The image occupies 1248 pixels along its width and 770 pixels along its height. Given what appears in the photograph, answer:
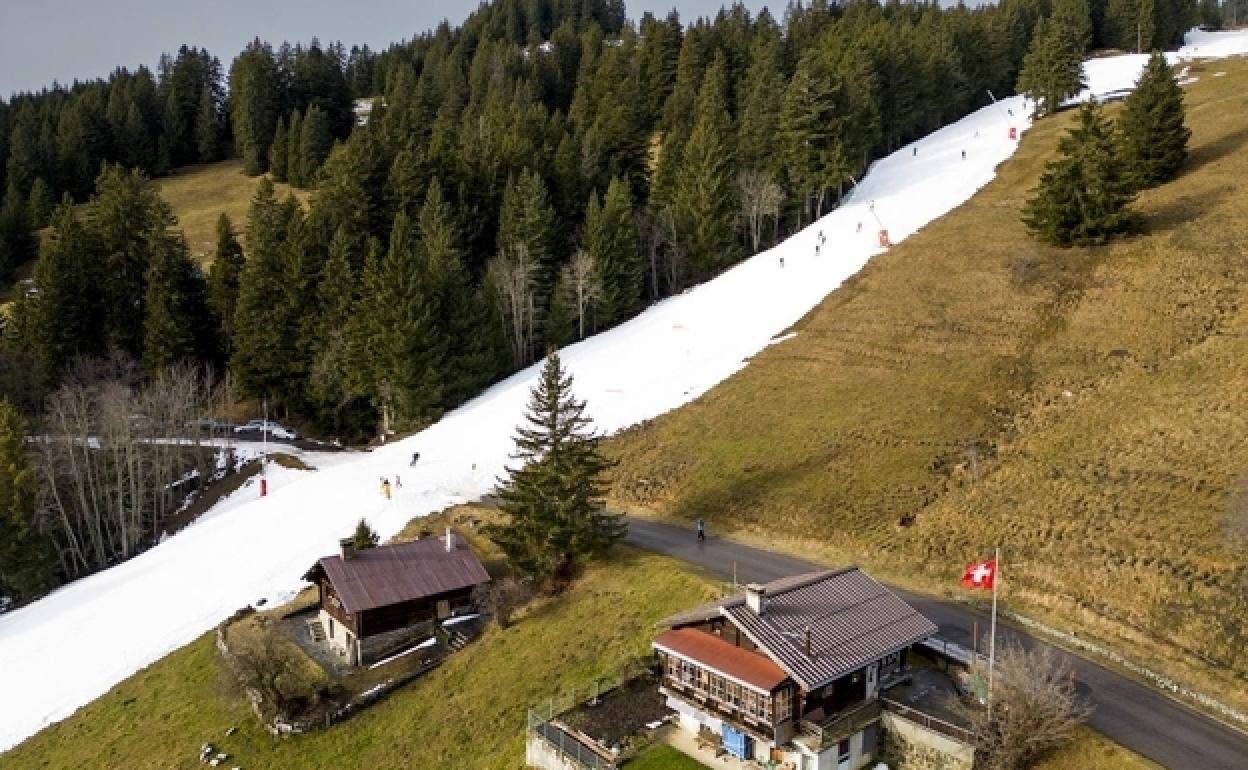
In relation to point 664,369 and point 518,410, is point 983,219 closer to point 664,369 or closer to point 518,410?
point 664,369

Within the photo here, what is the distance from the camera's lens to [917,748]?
22141mm

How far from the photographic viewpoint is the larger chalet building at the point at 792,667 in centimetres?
2181

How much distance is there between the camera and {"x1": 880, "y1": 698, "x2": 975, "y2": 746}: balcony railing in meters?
21.0

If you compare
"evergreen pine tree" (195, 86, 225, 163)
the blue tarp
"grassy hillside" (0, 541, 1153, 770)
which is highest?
"evergreen pine tree" (195, 86, 225, 163)

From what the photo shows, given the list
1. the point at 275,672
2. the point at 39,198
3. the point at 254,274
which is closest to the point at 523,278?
the point at 254,274

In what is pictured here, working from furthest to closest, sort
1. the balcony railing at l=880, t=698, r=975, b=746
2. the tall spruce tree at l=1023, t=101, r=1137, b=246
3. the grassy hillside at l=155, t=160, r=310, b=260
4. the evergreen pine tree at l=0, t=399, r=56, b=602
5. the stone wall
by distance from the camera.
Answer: the grassy hillside at l=155, t=160, r=310, b=260 → the tall spruce tree at l=1023, t=101, r=1137, b=246 → the evergreen pine tree at l=0, t=399, r=56, b=602 → the stone wall → the balcony railing at l=880, t=698, r=975, b=746

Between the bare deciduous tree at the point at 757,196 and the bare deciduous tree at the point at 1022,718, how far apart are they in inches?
2268

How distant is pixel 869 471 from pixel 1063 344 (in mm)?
15044

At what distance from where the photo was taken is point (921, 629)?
23.9 metres

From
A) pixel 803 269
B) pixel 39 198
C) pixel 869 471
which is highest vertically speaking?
pixel 39 198

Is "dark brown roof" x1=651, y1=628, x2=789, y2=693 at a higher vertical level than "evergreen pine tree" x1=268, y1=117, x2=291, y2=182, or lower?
lower

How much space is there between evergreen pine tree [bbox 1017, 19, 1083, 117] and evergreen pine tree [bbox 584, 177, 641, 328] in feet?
168

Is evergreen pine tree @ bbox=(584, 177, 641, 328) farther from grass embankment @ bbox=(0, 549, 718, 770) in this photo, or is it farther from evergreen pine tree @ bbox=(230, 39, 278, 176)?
evergreen pine tree @ bbox=(230, 39, 278, 176)

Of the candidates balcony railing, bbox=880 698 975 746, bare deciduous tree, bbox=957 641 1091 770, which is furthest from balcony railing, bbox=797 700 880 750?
bare deciduous tree, bbox=957 641 1091 770
